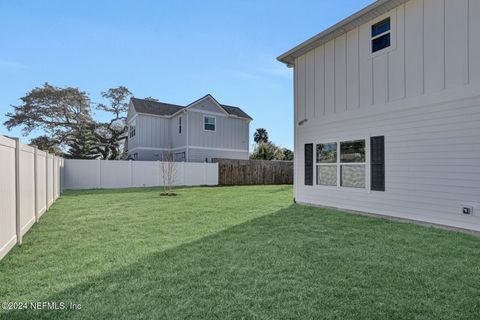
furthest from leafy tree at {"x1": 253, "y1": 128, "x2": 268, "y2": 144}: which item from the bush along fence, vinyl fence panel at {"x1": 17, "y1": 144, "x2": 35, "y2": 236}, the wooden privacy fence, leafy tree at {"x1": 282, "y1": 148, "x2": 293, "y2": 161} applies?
vinyl fence panel at {"x1": 17, "y1": 144, "x2": 35, "y2": 236}

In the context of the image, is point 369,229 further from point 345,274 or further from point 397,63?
point 397,63

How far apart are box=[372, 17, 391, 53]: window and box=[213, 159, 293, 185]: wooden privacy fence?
12801mm

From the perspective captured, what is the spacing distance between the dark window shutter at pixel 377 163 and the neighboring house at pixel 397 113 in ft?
0.08

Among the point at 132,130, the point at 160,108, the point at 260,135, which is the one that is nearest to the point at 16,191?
the point at 160,108

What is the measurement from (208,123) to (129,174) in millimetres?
6767

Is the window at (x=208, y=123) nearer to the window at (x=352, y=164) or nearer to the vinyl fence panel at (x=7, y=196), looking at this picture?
the window at (x=352, y=164)

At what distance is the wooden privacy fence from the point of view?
61.0 ft

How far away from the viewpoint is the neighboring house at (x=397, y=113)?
530 cm

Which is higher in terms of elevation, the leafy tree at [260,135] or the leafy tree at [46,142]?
the leafy tree at [260,135]

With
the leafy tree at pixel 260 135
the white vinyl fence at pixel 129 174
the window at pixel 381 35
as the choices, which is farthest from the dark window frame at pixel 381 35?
the leafy tree at pixel 260 135

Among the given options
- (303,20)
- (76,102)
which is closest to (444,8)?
(303,20)

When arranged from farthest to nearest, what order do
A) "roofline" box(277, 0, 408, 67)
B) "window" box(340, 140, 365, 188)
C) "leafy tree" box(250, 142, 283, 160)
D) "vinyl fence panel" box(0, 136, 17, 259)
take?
"leafy tree" box(250, 142, 283, 160), "window" box(340, 140, 365, 188), "roofline" box(277, 0, 408, 67), "vinyl fence panel" box(0, 136, 17, 259)

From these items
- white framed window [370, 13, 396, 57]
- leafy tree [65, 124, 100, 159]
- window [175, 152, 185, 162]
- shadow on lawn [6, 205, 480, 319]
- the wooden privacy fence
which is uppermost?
white framed window [370, 13, 396, 57]

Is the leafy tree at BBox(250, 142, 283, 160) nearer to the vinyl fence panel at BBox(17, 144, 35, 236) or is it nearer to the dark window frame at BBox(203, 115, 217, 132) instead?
the dark window frame at BBox(203, 115, 217, 132)
